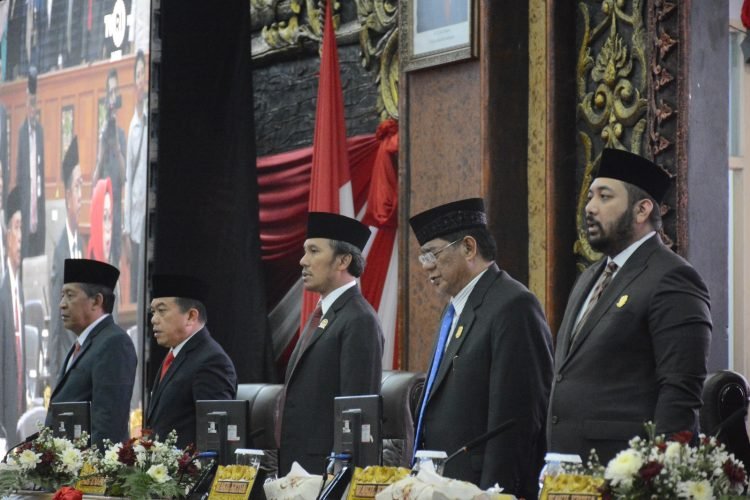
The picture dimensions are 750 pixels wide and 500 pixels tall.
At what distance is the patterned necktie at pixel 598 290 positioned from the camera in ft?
11.4

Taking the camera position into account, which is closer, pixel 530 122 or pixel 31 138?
pixel 530 122

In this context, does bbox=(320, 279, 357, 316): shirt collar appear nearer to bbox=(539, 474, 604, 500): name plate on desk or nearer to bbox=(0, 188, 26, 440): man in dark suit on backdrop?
bbox=(539, 474, 604, 500): name plate on desk

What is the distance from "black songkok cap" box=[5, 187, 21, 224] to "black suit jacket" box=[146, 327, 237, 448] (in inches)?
153

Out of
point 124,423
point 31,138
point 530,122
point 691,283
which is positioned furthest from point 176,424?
point 31,138

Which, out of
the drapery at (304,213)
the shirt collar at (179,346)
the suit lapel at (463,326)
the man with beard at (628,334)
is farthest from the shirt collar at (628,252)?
the drapery at (304,213)

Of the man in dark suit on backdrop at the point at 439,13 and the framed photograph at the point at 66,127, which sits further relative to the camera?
the framed photograph at the point at 66,127

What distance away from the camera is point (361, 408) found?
134 inches

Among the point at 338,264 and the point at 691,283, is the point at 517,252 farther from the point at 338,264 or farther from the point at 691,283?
the point at 691,283

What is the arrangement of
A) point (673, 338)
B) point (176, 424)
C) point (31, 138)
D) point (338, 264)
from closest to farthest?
point (673, 338), point (338, 264), point (176, 424), point (31, 138)

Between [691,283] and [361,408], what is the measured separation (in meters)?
0.87

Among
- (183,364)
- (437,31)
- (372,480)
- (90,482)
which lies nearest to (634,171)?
(372,480)

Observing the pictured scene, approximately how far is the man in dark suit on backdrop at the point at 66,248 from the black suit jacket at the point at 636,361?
4989 mm

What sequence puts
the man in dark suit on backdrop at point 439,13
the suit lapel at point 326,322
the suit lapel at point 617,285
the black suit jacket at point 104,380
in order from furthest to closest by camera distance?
the man in dark suit on backdrop at point 439,13
the black suit jacket at point 104,380
the suit lapel at point 326,322
the suit lapel at point 617,285

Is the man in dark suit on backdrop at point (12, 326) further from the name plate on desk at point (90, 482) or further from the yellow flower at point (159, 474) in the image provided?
the yellow flower at point (159, 474)
